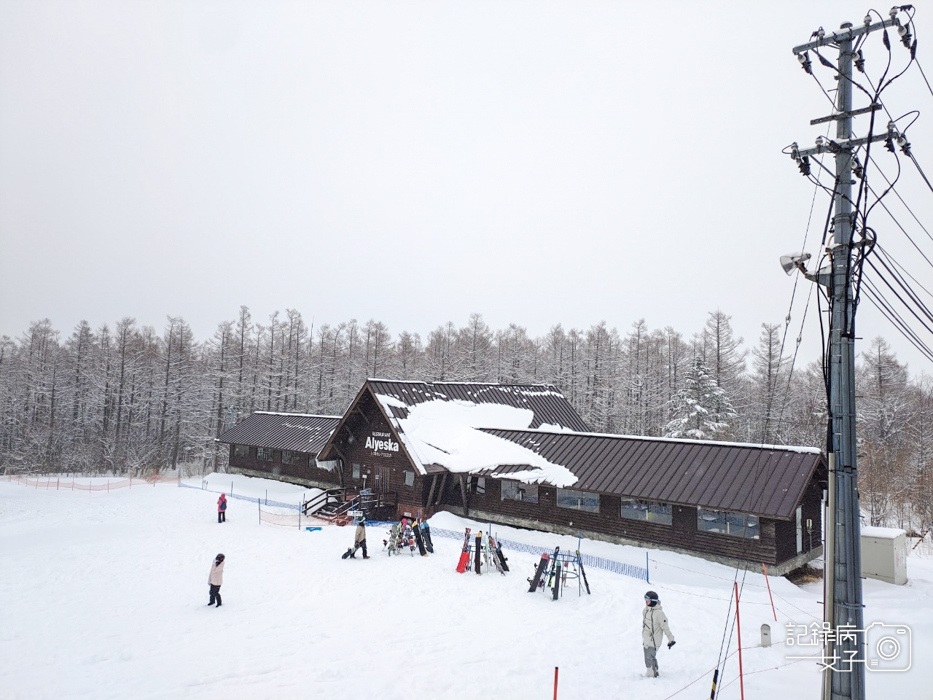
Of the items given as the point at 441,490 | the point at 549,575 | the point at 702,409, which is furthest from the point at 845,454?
the point at 702,409

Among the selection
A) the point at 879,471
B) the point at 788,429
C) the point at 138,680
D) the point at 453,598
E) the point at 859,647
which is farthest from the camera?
the point at 788,429

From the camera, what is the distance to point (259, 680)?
34.0 feet

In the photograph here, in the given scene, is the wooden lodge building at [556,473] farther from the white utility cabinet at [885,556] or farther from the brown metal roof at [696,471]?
the white utility cabinet at [885,556]

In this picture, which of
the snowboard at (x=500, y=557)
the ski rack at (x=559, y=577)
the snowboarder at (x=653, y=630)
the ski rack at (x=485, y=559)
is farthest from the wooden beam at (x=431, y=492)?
the snowboarder at (x=653, y=630)

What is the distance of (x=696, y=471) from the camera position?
21609mm

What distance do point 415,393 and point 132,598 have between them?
781 inches

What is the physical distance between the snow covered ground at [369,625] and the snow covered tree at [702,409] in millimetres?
23253

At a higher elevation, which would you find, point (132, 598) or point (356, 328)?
Result: point (356, 328)

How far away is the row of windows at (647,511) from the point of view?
795 inches

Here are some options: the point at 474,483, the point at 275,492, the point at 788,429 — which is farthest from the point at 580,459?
the point at 788,429

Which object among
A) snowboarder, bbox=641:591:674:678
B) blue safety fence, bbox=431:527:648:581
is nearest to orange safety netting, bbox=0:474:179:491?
blue safety fence, bbox=431:527:648:581

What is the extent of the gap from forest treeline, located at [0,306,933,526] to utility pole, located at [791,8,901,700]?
39810mm

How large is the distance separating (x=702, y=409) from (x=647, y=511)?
25381 mm

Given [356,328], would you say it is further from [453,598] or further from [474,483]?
[453,598]
